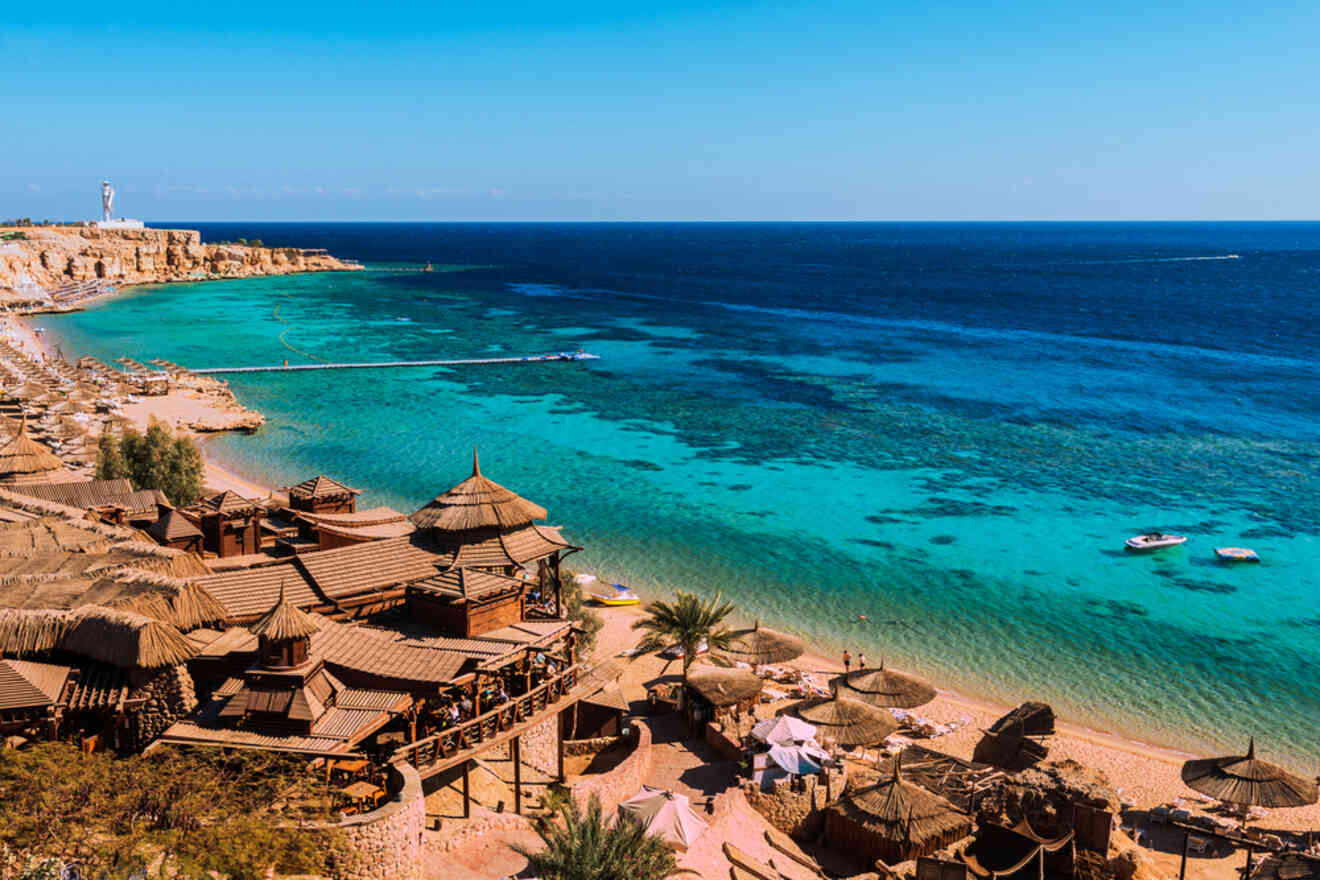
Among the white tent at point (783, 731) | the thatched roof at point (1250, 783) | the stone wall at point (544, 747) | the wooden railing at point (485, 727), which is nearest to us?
the wooden railing at point (485, 727)

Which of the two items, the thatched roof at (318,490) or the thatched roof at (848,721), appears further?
the thatched roof at (318,490)

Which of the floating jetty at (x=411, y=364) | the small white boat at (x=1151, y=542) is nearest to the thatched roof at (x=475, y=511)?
the small white boat at (x=1151, y=542)

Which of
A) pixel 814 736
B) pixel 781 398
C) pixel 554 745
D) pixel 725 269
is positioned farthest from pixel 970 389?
pixel 725 269

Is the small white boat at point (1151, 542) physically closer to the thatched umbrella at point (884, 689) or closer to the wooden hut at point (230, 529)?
the thatched umbrella at point (884, 689)

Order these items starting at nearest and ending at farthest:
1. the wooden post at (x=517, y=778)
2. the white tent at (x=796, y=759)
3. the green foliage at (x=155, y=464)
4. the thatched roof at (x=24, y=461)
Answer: the wooden post at (x=517, y=778) < the white tent at (x=796, y=759) < the thatched roof at (x=24, y=461) < the green foliage at (x=155, y=464)

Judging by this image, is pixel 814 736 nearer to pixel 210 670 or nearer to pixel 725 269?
pixel 210 670

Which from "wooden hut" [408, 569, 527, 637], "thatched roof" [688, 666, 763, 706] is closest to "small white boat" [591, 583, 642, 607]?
"thatched roof" [688, 666, 763, 706]

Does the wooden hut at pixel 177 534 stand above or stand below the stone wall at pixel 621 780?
above

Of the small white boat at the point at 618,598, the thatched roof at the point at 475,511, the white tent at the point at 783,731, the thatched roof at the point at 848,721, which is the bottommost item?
the small white boat at the point at 618,598
